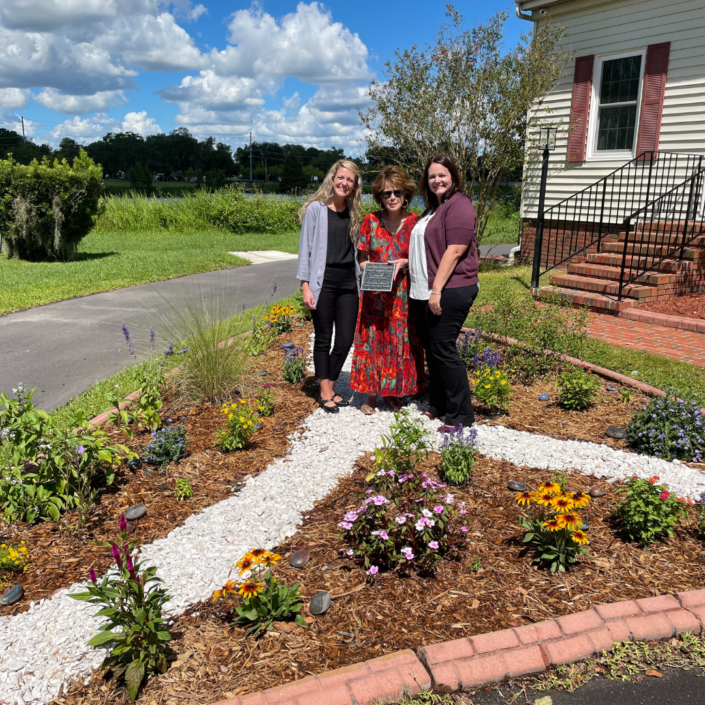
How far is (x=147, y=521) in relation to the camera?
122 inches

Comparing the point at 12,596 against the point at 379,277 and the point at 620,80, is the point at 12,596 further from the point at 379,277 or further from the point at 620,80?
the point at 620,80

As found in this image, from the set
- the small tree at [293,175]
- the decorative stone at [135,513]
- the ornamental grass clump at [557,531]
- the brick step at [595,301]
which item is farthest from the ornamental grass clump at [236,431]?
the small tree at [293,175]

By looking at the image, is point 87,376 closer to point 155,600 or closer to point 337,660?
point 155,600

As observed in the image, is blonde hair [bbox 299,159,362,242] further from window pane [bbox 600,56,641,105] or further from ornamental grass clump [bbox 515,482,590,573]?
window pane [bbox 600,56,641,105]

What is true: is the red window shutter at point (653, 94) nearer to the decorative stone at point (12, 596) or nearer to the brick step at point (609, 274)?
the brick step at point (609, 274)

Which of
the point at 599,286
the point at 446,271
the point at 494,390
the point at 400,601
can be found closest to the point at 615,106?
the point at 599,286

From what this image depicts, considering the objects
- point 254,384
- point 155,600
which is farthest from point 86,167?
point 155,600

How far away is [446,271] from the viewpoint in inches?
148

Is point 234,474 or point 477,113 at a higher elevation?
point 477,113

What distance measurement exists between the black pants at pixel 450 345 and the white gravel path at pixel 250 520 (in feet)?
0.71

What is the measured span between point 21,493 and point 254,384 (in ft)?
6.85

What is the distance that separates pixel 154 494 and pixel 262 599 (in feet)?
4.40

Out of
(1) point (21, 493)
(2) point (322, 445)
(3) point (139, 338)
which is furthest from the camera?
(3) point (139, 338)

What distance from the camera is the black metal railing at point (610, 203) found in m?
9.55
